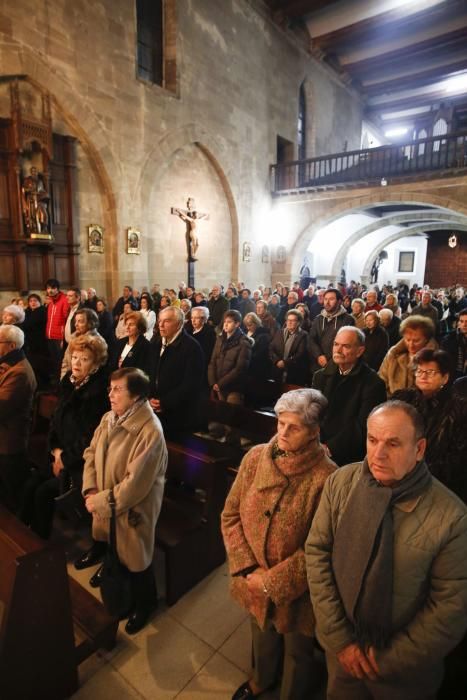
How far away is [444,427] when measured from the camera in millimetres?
1992

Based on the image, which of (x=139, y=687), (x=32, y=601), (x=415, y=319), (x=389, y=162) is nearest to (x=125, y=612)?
(x=139, y=687)

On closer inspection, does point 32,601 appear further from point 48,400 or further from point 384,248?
point 384,248

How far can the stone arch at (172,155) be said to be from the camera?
34.7 ft

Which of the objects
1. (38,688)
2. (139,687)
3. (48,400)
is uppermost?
(48,400)

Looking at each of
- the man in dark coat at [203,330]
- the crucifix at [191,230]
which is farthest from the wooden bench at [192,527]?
the crucifix at [191,230]

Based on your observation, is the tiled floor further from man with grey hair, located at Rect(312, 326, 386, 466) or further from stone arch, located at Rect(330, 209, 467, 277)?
stone arch, located at Rect(330, 209, 467, 277)

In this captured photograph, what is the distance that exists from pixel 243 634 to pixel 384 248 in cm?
2243

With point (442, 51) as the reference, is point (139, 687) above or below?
below

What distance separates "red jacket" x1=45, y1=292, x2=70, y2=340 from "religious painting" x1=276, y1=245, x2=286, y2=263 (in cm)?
1020

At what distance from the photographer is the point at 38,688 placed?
185 cm

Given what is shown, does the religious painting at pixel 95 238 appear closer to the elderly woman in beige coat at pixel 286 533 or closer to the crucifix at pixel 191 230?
the crucifix at pixel 191 230

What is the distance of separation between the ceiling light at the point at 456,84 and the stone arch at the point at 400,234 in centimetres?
623

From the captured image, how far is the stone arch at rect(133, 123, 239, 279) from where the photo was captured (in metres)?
10.6

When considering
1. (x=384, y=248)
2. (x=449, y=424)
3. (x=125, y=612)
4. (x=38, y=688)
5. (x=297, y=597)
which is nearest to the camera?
(x=297, y=597)
